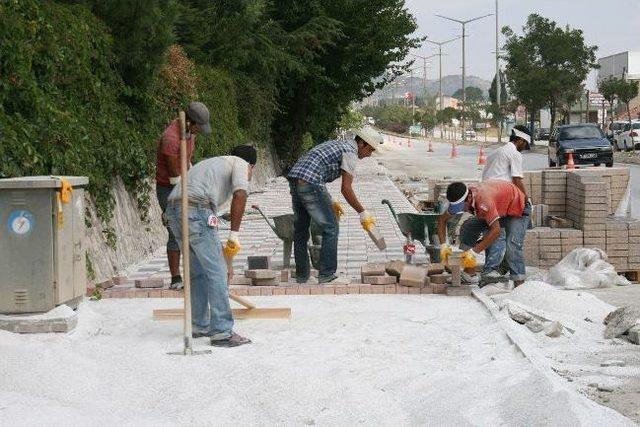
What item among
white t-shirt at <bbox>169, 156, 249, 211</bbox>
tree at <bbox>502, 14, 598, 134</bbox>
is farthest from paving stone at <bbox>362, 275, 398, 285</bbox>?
tree at <bbox>502, 14, 598, 134</bbox>

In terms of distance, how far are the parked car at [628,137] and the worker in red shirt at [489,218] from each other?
40081 millimetres

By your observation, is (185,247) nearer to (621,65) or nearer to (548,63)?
(548,63)

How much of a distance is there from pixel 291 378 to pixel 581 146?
27.8 meters

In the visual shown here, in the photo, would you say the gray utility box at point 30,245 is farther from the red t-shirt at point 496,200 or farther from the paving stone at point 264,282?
the red t-shirt at point 496,200

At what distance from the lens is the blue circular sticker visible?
24.2ft

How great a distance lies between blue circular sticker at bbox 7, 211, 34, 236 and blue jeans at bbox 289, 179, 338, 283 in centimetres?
312

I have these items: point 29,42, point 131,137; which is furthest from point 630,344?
point 131,137

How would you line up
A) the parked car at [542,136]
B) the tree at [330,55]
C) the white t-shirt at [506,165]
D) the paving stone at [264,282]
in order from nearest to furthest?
the paving stone at [264,282] → the white t-shirt at [506,165] → the tree at [330,55] → the parked car at [542,136]

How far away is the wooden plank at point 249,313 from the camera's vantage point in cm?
818

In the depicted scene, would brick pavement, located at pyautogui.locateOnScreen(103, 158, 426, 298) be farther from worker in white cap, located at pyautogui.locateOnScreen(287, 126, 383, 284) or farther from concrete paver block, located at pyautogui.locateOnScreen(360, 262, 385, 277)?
worker in white cap, located at pyautogui.locateOnScreen(287, 126, 383, 284)

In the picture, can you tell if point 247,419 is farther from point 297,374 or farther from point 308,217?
point 308,217

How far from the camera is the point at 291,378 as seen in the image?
6203mm

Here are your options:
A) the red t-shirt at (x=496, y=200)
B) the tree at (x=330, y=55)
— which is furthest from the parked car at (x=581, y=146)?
the red t-shirt at (x=496, y=200)

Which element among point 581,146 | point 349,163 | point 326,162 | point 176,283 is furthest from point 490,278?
point 581,146
